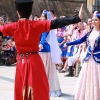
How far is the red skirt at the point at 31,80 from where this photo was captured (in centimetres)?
414

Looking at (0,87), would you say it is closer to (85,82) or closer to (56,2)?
(85,82)

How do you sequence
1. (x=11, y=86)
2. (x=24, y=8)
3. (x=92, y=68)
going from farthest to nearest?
(x=11, y=86) → (x=92, y=68) → (x=24, y=8)

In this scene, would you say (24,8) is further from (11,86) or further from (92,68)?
(11,86)

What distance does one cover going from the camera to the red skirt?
163 inches

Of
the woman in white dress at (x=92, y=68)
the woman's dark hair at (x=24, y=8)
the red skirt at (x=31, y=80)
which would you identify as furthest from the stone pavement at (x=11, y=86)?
the woman's dark hair at (x=24, y=8)

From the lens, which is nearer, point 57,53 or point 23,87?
point 23,87

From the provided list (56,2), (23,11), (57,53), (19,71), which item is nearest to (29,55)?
(19,71)

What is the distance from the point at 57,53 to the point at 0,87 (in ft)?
5.58

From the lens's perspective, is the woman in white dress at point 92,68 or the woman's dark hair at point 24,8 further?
the woman in white dress at point 92,68

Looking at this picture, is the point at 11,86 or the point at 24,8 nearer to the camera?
the point at 24,8

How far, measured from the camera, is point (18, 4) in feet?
13.5

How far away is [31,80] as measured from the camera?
412cm

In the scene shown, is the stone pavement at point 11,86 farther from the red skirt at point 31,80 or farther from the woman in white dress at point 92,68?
the red skirt at point 31,80

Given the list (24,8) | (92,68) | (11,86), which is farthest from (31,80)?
(11,86)
